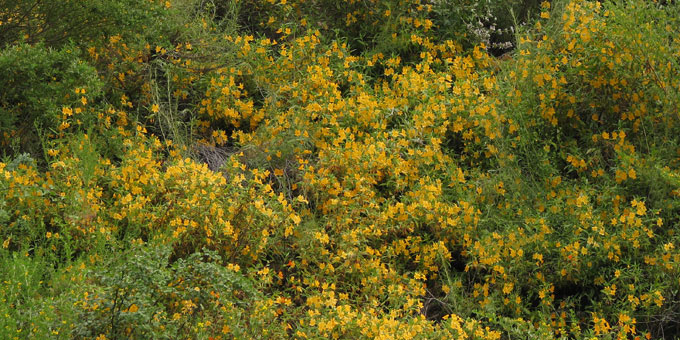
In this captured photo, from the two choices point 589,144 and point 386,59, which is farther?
point 386,59

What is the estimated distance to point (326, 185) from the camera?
4.33 meters

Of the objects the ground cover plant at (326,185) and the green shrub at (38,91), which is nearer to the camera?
the ground cover plant at (326,185)

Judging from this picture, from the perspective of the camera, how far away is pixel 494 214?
4.34 metres

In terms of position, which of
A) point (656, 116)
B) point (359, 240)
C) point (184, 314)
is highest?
point (656, 116)

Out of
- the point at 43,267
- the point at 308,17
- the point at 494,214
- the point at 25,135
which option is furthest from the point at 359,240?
the point at 308,17

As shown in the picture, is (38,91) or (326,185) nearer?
(38,91)

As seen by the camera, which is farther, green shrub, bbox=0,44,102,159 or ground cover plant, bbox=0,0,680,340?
green shrub, bbox=0,44,102,159

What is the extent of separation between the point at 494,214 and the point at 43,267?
7.41 ft

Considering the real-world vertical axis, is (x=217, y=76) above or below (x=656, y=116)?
below

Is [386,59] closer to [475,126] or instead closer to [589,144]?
[475,126]

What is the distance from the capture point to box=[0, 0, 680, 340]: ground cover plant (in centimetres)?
342

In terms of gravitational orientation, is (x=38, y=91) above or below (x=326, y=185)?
above

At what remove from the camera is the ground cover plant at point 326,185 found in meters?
3.42

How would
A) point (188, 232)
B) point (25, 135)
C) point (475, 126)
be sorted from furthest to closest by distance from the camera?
point (475, 126) → point (25, 135) → point (188, 232)
